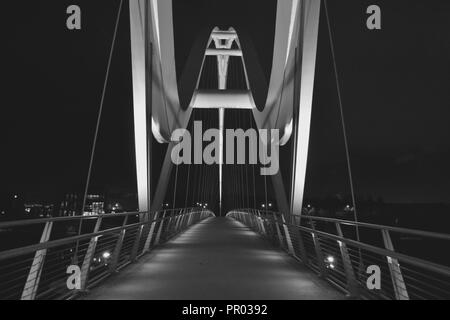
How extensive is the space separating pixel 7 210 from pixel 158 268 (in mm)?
66801

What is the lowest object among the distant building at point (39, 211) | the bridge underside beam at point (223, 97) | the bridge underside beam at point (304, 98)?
the distant building at point (39, 211)

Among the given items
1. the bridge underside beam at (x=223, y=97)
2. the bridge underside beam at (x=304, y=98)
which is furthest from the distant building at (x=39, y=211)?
the bridge underside beam at (x=304, y=98)

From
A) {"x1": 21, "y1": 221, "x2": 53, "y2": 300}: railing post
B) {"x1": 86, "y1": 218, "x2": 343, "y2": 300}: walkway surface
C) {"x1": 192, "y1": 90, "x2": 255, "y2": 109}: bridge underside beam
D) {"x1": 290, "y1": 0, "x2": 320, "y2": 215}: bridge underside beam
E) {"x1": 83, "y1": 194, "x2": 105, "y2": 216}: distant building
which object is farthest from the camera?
{"x1": 83, "y1": 194, "x2": 105, "y2": 216}: distant building

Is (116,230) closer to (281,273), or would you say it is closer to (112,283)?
(112,283)

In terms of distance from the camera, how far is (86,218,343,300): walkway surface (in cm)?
521

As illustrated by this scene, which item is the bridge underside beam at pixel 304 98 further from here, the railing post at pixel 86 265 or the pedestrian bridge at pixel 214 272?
the railing post at pixel 86 265

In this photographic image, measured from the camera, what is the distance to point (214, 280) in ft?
20.4

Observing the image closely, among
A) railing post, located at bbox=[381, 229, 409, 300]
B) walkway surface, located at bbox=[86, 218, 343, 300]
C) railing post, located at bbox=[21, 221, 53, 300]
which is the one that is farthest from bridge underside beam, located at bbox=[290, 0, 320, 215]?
railing post, located at bbox=[21, 221, 53, 300]

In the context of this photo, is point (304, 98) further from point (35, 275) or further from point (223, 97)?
point (223, 97)

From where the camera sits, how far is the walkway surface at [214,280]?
5.21 metres

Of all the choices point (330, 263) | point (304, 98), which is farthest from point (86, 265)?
point (304, 98)

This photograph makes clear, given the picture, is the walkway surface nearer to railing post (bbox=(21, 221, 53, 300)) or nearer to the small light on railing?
the small light on railing

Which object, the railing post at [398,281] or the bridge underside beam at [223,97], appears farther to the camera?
the bridge underside beam at [223,97]
